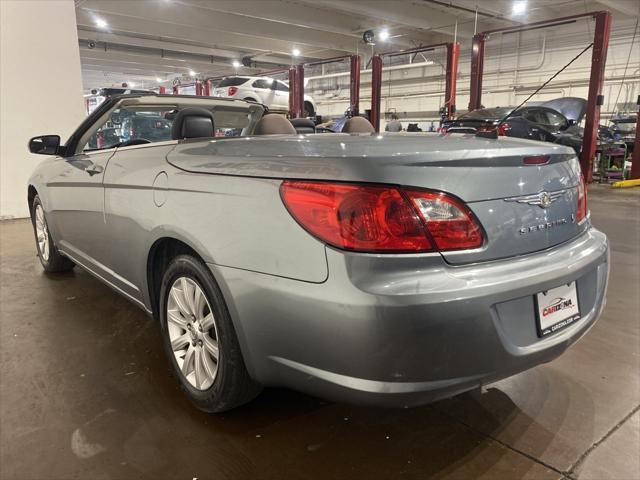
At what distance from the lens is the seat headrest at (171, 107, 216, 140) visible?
6.98 ft

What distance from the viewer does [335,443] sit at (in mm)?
1631

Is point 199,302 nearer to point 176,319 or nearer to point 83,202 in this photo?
point 176,319

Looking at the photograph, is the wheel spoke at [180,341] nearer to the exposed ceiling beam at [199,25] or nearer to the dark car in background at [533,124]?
the dark car in background at [533,124]

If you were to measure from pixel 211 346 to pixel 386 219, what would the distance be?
2.78ft

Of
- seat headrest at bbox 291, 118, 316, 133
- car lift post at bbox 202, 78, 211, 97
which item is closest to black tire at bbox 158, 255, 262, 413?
seat headrest at bbox 291, 118, 316, 133

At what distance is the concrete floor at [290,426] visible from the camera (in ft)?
4.96

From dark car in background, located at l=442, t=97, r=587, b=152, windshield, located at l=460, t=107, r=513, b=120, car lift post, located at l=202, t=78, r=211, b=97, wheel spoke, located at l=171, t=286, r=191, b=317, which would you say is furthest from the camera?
car lift post, located at l=202, t=78, r=211, b=97

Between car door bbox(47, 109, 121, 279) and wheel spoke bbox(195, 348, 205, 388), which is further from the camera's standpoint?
car door bbox(47, 109, 121, 279)

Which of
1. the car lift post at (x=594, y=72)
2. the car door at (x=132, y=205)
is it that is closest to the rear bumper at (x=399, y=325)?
the car door at (x=132, y=205)

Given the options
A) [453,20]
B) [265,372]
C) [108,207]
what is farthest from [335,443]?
[453,20]

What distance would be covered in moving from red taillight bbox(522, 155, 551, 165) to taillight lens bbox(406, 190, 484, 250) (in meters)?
0.33

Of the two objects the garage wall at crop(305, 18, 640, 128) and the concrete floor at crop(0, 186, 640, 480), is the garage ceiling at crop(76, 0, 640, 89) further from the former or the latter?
the concrete floor at crop(0, 186, 640, 480)

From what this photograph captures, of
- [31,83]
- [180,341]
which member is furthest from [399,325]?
[31,83]

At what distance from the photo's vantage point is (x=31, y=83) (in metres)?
5.98
